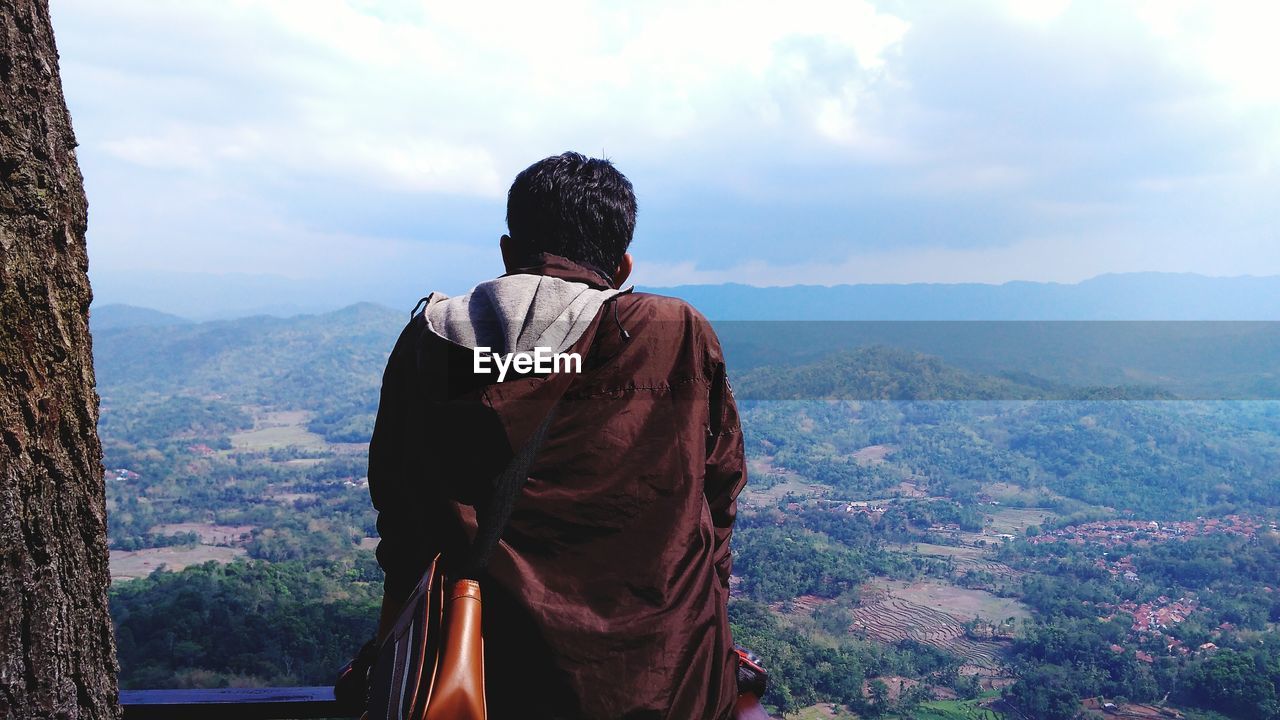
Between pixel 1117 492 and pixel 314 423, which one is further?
pixel 314 423

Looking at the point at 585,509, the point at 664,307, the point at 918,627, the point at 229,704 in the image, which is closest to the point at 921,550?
the point at 918,627

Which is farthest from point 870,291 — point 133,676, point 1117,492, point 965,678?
point 133,676

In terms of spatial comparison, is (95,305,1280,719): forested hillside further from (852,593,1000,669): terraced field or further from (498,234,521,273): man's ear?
(498,234,521,273): man's ear


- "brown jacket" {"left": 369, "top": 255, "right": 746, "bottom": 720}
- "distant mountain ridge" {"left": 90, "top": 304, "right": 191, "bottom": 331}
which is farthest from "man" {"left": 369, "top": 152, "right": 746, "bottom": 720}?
"distant mountain ridge" {"left": 90, "top": 304, "right": 191, "bottom": 331}

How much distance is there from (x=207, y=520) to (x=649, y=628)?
35.0 meters

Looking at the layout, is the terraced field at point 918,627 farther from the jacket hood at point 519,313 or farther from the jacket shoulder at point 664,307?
the jacket hood at point 519,313

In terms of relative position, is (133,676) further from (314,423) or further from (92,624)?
(314,423)

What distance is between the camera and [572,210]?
1495mm

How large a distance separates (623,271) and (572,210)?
7.0 inches

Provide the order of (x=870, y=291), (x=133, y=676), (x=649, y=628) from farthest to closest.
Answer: (x=870, y=291) → (x=133, y=676) → (x=649, y=628)

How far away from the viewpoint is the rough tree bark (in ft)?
4.46

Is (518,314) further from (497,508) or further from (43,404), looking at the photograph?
(43,404)

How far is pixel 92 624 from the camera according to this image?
1513mm

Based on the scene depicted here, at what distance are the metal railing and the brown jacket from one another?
66 cm
